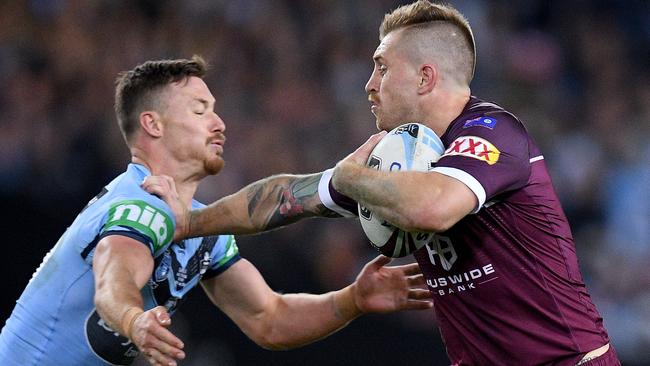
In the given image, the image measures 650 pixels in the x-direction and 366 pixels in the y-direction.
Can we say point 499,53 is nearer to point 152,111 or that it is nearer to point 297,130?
point 297,130

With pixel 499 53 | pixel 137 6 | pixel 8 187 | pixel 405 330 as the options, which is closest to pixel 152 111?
pixel 8 187

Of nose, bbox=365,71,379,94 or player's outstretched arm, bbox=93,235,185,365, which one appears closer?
player's outstretched arm, bbox=93,235,185,365

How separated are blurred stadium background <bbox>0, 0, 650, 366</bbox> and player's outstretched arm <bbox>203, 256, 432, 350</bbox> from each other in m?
2.12

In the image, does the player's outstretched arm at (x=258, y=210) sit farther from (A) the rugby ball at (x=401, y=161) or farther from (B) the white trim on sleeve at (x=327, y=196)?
(A) the rugby ball at (x=401, y=161)

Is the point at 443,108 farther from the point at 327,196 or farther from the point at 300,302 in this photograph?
the point at 300,302

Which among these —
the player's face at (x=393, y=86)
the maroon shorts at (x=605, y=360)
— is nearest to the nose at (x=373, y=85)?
the player's face at (x=393, y=86)

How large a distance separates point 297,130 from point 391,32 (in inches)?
227

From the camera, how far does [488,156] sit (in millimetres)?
4492

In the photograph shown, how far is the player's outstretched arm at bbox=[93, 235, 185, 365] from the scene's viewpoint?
168 inches

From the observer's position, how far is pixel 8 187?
8523mm

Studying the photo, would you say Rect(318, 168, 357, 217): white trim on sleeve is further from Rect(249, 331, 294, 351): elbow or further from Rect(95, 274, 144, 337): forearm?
Rect(249, 331, 294, 351): elbow

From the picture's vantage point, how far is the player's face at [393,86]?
5.00 m

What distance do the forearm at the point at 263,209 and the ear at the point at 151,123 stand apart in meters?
0.76

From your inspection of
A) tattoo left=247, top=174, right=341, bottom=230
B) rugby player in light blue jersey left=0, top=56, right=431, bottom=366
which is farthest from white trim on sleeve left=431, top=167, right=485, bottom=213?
rugby player in light blue jersey left=0, top=56, right=431, bottom=366
